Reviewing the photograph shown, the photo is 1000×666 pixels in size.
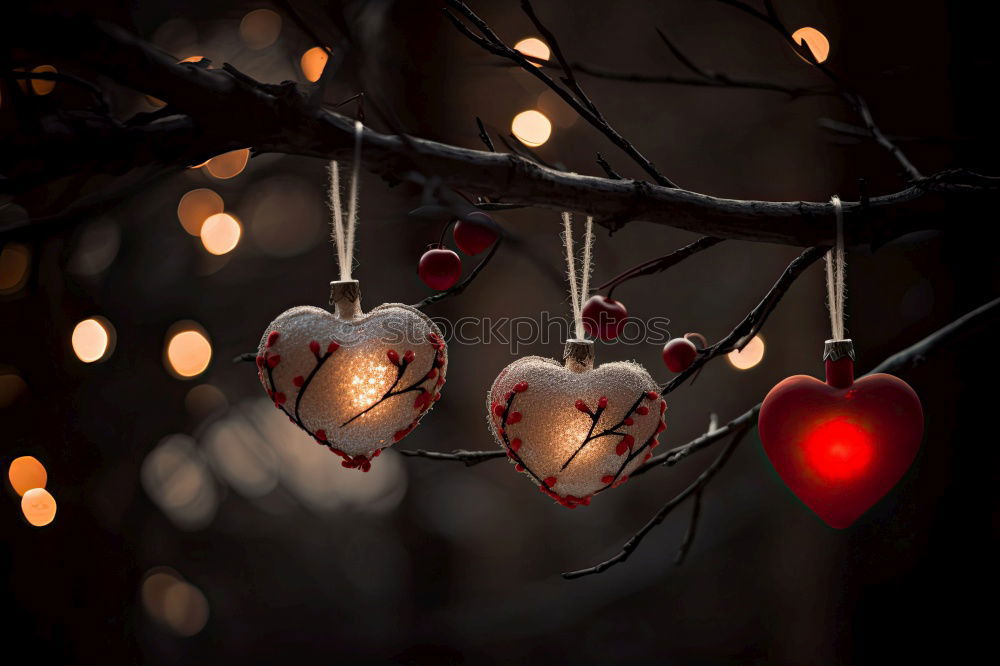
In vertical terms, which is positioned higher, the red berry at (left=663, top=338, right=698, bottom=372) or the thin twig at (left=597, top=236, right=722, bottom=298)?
the thin twig at (left=597, top=236, right=722, bottom=298)

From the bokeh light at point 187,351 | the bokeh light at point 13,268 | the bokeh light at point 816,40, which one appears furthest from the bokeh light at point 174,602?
the bokeh light at point 816,40

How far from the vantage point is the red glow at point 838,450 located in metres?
0.58

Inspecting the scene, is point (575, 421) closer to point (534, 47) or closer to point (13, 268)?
point (534, 47)

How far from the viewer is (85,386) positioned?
4.72 ft

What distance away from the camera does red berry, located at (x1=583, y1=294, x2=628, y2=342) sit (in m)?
0.69

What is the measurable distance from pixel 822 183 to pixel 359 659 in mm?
1415

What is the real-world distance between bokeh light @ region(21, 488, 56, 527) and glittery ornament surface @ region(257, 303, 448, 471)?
1.05m

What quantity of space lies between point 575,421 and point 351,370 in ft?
0.64

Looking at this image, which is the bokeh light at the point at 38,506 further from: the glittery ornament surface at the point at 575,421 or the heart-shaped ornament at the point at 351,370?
the glittery ornament surface at the point at 575,421

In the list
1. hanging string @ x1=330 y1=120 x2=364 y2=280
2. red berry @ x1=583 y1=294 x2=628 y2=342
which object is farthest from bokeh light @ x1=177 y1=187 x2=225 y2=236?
red berry @ x1=583 y1=294 x2=628 y2=342

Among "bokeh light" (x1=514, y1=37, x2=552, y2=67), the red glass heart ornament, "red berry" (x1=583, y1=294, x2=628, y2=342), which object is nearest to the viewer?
the red glass heart ornament

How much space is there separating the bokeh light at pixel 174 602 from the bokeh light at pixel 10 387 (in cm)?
44

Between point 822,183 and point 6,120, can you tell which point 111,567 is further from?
point 822,183

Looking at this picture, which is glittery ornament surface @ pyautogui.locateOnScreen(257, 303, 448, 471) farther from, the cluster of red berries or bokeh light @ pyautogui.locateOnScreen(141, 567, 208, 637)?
bokeh light @ pyautogui.locateOnScreen(141, 567, 208, 637)
